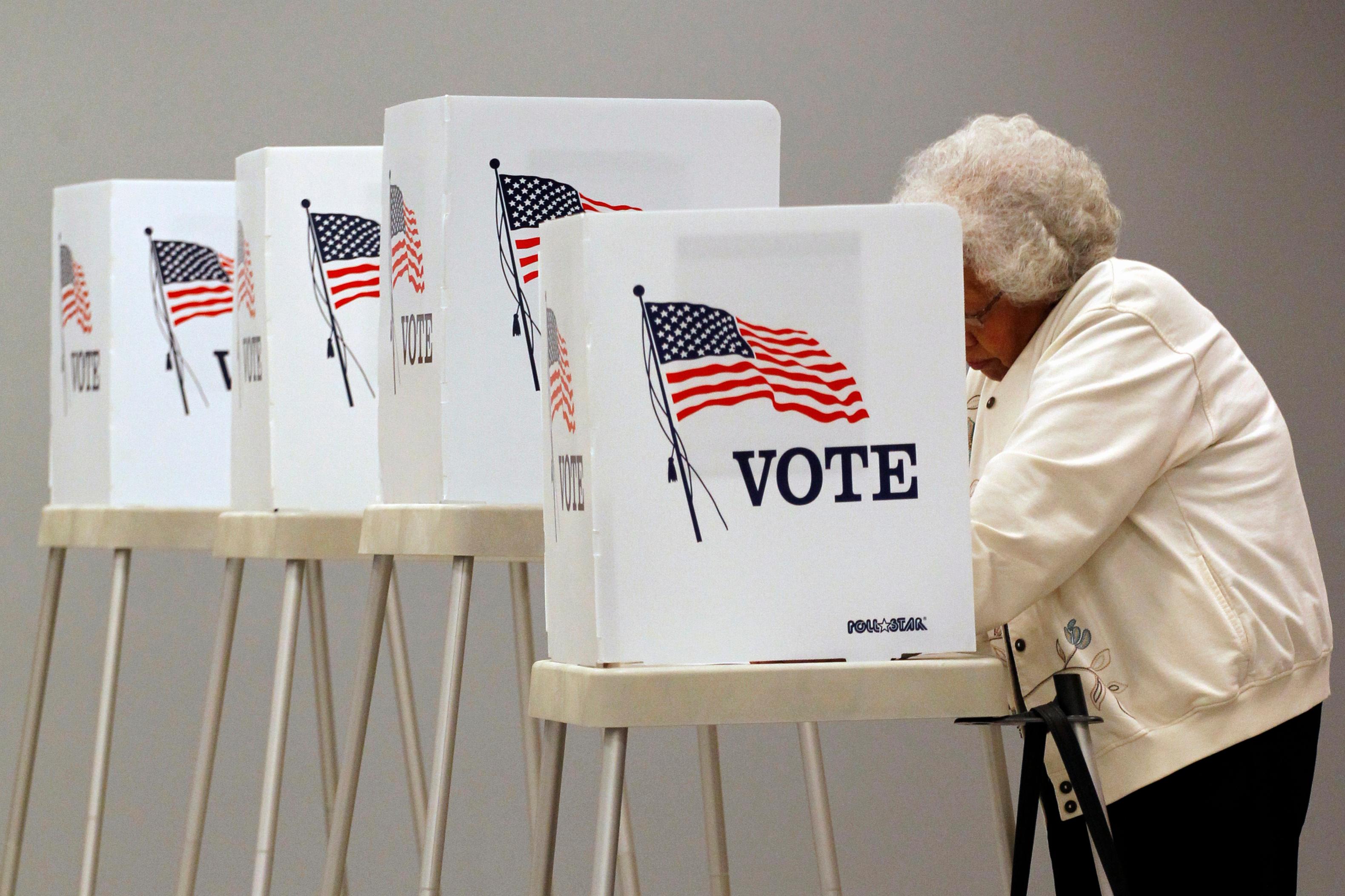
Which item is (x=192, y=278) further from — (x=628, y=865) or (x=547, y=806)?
(x=547, y=806)

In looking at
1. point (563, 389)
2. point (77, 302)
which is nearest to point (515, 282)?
point (563, 389)

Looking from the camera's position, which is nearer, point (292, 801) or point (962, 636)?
point (962, 636)

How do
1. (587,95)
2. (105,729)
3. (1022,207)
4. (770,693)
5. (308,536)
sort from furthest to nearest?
(587,95)
(105,729)
(308,536)
(1022,207)
(770,693)

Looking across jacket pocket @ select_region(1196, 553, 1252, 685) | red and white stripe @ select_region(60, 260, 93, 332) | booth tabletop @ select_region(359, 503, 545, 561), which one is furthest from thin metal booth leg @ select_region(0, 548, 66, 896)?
jacket pocket @ select_region(1196, 553, 1252, 685)

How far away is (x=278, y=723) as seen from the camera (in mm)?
2270

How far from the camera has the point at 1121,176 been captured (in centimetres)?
Result: 412

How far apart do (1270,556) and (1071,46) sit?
2.69 m

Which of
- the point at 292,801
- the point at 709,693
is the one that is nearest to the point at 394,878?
the point at 292,801

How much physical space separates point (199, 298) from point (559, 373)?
137 cm

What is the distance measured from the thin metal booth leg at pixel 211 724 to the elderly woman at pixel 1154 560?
3.83ft

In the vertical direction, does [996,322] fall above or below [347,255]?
below

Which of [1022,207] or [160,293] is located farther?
[160,293]

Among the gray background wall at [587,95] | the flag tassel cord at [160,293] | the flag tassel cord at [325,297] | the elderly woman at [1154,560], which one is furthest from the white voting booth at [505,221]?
the gray background wall at [587,95]

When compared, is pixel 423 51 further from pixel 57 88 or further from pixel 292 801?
pixel 292 801
